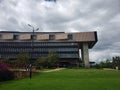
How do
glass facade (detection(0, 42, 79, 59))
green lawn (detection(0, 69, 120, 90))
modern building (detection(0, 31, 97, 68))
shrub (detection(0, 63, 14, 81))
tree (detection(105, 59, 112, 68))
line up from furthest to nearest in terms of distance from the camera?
glass facade (detection(0, 42, 79, 59)) → modern building (detection(0, 31, 97, 68)) → tree (detection(105, 59, 112, 68)) → shrub (detection(0, 63, 14, 81)) → green lawn (detection(0, 69, 120, 90))

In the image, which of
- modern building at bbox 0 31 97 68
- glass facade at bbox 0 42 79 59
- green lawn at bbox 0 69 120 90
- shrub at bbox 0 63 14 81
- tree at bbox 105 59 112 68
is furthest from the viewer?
glass facade at bbox 0 42 79 59

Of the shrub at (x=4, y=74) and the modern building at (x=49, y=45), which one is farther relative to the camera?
the modern building at (x=49, y=45)

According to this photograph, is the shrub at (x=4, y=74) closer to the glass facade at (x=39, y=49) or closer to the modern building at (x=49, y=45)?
the modern building at (x=49, y=45)

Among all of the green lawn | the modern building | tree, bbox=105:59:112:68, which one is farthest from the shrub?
tree, bbox=105:59:112:68

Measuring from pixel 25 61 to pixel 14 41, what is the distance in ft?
121

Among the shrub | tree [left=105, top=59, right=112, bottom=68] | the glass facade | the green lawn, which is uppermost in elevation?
the glass facade

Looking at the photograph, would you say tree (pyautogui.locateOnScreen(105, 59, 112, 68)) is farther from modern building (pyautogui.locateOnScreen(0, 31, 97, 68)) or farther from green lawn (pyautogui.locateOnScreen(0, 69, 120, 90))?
green lawn (pyautogui.locateOnScreen(0, 69, 120, 90))

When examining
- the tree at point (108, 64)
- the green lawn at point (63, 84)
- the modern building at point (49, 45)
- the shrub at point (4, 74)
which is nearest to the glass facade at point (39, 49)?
the modern building at point (49, 45)

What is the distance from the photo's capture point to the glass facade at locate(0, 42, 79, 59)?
11269 cm

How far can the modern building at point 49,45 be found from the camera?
112375 mm

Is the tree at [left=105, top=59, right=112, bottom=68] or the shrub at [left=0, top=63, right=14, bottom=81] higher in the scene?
the tree at [left=105, top=59, right=112, bottom=68]

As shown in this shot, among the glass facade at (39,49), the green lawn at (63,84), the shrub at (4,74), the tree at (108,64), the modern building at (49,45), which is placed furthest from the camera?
the glass facade at (39,49)

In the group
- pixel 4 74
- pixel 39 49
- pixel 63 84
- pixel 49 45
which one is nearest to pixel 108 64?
pixel 49 45

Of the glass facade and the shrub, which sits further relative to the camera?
the glass facade
